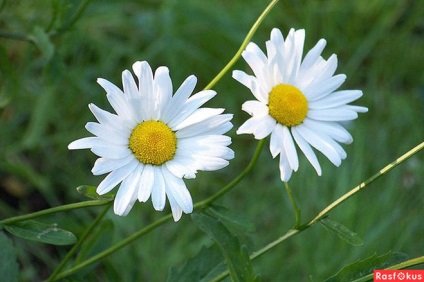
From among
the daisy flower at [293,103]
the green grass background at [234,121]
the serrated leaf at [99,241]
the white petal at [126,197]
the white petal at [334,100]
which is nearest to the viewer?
the white petal at [126,197]

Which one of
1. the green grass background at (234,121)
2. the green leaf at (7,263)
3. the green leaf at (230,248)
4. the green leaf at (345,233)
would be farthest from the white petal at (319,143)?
the green grass background at (234,121)

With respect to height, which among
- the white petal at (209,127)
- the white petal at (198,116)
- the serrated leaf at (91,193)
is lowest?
the serrated leaf at (91,193)

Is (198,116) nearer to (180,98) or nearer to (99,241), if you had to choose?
(180,98)

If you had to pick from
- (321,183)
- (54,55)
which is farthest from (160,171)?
(321,183)

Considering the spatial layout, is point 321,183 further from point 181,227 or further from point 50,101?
point 50,101

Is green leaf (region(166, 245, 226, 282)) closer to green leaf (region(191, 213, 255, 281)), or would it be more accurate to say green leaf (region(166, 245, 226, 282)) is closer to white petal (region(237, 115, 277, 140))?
green leaf (region(191, 213, 255, 281))

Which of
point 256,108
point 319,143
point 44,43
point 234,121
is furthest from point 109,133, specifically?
point 234,121

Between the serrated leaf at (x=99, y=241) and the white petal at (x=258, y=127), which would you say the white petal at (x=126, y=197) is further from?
the serrated leaf at (x=99, y=241)
